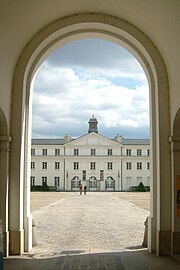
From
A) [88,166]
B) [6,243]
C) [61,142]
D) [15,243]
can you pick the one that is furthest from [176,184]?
[61,142]

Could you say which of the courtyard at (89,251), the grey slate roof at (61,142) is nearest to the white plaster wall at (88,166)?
the grey slate roof at (61,142)

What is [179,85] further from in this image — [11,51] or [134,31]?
[11,51]

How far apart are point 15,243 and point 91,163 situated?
272ft

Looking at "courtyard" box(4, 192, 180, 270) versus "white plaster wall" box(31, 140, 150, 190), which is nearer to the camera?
"courtyard" box(4, 192, 180, 270)

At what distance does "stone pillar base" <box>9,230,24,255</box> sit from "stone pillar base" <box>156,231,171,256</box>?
10.7 ft

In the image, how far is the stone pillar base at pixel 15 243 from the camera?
10375 millimetres

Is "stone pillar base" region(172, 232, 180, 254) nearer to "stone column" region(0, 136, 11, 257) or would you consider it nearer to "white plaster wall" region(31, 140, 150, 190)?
"stone column" region(0, 136, 11, 257)

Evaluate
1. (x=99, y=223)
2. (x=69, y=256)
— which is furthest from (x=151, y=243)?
(x=99, y=223)

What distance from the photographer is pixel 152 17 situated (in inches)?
395

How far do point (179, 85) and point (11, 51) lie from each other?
3943 mm

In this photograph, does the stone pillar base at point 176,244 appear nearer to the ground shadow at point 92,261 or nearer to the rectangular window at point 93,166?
the ground shadow at point 92,261

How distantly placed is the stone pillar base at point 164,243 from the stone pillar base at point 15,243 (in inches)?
129

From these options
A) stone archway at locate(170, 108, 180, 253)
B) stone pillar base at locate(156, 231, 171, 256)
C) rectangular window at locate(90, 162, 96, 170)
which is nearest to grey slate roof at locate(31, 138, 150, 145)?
rectangular window at locate(90, 162, 96, 170)

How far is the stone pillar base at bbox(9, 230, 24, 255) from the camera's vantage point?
408 inches
